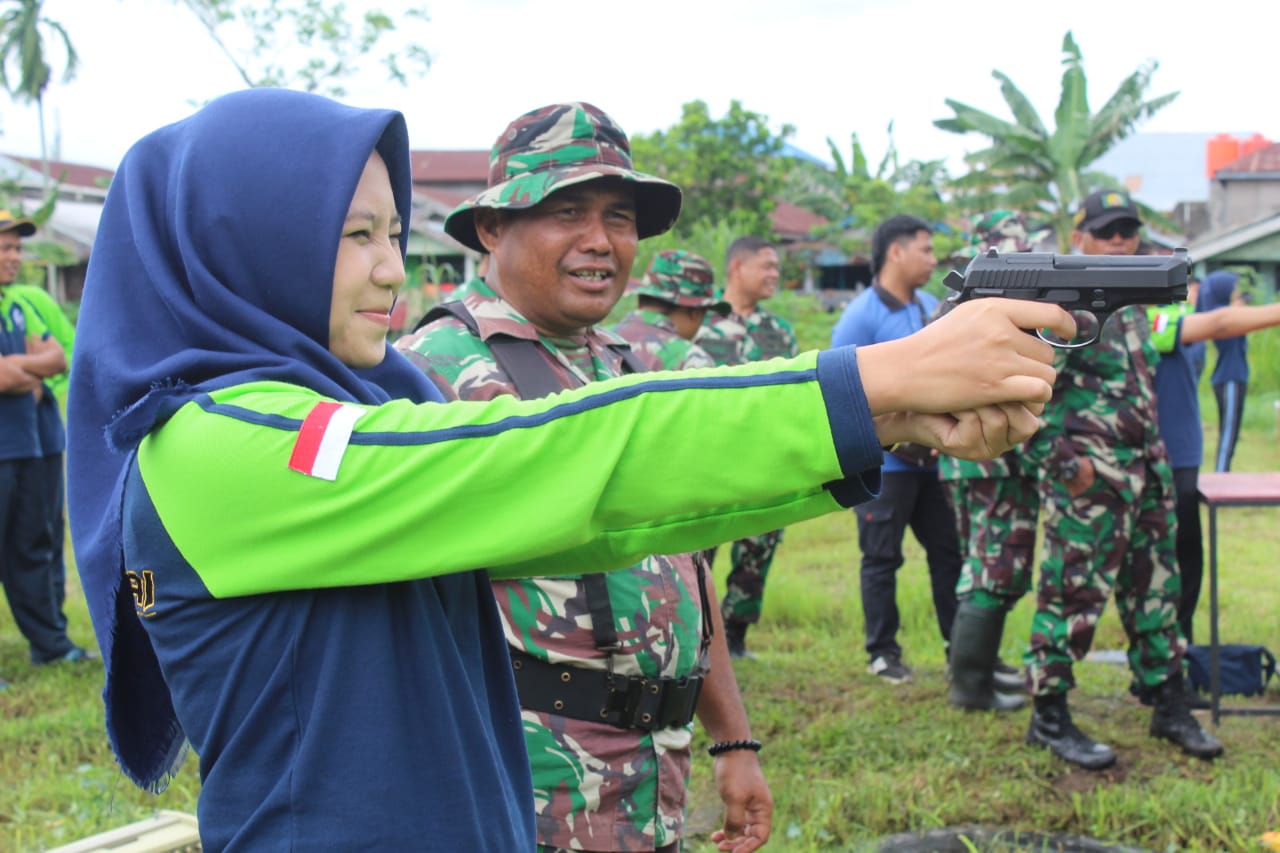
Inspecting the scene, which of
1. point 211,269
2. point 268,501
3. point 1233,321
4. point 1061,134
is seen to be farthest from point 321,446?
point 1061,134

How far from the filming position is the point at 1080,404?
4.54 m

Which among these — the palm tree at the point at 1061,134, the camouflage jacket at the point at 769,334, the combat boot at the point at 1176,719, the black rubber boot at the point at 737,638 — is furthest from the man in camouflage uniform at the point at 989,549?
the palm tree at the point at 1061,134

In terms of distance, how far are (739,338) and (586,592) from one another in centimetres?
456

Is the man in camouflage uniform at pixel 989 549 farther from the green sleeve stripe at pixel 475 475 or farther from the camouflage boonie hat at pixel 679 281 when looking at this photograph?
the green sleeve stripe at pixel 475 475

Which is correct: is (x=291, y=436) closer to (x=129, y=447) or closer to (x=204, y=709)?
(x=129, y=447)

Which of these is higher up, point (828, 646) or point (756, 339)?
point (756, 339)

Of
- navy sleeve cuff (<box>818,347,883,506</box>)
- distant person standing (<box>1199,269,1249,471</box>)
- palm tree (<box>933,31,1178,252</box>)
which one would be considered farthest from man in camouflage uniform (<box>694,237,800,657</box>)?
palm tree (<box>933,31,1178,252</box>)

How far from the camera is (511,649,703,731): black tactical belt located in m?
2.15

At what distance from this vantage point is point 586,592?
215 cm

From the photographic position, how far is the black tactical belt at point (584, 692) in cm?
215

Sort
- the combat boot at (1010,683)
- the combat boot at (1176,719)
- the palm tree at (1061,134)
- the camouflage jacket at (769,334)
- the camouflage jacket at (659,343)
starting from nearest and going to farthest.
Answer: the combat boot at (1176,719) → the camouflage jacket at (659,343) → the combat boot at (1010,683) → the camouflage jacket at (769,334) → the palm tree at (1061,134)

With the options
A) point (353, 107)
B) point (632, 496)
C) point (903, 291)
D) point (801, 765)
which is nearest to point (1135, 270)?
point (632, 496)

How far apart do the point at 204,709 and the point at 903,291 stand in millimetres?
5249

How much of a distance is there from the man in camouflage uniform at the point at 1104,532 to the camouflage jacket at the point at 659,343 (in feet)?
4.97
